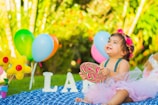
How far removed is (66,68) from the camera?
9070 mm

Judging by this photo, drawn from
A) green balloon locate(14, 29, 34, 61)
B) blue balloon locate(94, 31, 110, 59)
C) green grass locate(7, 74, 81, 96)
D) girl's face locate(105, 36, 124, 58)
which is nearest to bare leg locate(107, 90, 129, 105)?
girl's face locate(105, 36, 124, 58)

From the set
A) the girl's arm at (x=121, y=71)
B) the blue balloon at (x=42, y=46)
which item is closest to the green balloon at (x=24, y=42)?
the blue balloon at (x=42, y=46)

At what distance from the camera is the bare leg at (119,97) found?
13.0ft

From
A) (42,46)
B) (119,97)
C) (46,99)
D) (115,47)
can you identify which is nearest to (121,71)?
(115,47)

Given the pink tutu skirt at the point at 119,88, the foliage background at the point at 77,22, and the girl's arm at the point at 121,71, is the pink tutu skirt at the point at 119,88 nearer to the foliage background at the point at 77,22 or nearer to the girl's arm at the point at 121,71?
the girl's arm at the point at 121,71

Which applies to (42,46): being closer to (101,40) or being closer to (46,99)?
(101,40)

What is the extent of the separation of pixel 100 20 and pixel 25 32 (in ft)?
12.0

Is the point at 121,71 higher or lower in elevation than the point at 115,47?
lower

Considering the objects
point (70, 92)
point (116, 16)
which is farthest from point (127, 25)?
point (70, 92)

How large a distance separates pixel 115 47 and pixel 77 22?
15.6 ft

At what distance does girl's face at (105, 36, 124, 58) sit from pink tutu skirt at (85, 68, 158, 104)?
252 millimetres

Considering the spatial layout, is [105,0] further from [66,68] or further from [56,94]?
[56,94]

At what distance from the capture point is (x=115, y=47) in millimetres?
4379

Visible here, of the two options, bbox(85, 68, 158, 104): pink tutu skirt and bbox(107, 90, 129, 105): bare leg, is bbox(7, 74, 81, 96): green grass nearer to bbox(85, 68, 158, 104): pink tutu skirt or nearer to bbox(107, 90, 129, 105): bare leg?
bbox(85, 68, 158, 104): pink tutu skirt
